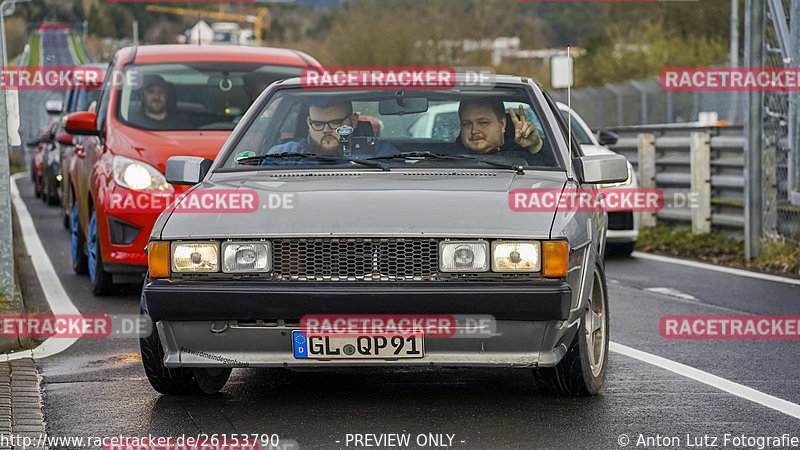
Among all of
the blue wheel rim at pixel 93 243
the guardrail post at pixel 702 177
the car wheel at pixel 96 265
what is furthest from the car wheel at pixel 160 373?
the guardrail post at pixel 702 177

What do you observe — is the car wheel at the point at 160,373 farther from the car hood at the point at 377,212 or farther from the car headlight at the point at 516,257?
the car headlight at the point at 516,257

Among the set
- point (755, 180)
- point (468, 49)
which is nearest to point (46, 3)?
point (468, 49)

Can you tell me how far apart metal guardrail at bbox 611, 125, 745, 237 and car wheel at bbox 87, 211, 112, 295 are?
704 cm

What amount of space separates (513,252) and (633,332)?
335cm

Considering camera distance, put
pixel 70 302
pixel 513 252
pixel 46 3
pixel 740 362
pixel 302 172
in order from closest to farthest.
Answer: pixel 513 252 < pixel 302 172 < pixel 740 362 < pixel 70 302 < pixel 46 3

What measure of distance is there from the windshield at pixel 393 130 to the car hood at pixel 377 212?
1.35ft

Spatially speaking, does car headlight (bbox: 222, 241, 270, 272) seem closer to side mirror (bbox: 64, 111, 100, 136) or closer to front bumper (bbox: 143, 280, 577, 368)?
front bumper (bbox: 143, 280, 577, 368)

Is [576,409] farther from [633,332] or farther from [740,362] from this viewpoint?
[633,332]

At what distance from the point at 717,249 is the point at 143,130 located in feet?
22.3

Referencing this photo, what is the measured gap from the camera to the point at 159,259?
232 inches

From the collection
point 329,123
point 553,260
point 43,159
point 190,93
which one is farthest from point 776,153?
point 43,159

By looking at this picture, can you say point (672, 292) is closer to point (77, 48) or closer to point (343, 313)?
point (343, 313)

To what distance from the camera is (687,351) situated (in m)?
7.98

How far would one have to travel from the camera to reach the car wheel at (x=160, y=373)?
625 cm
